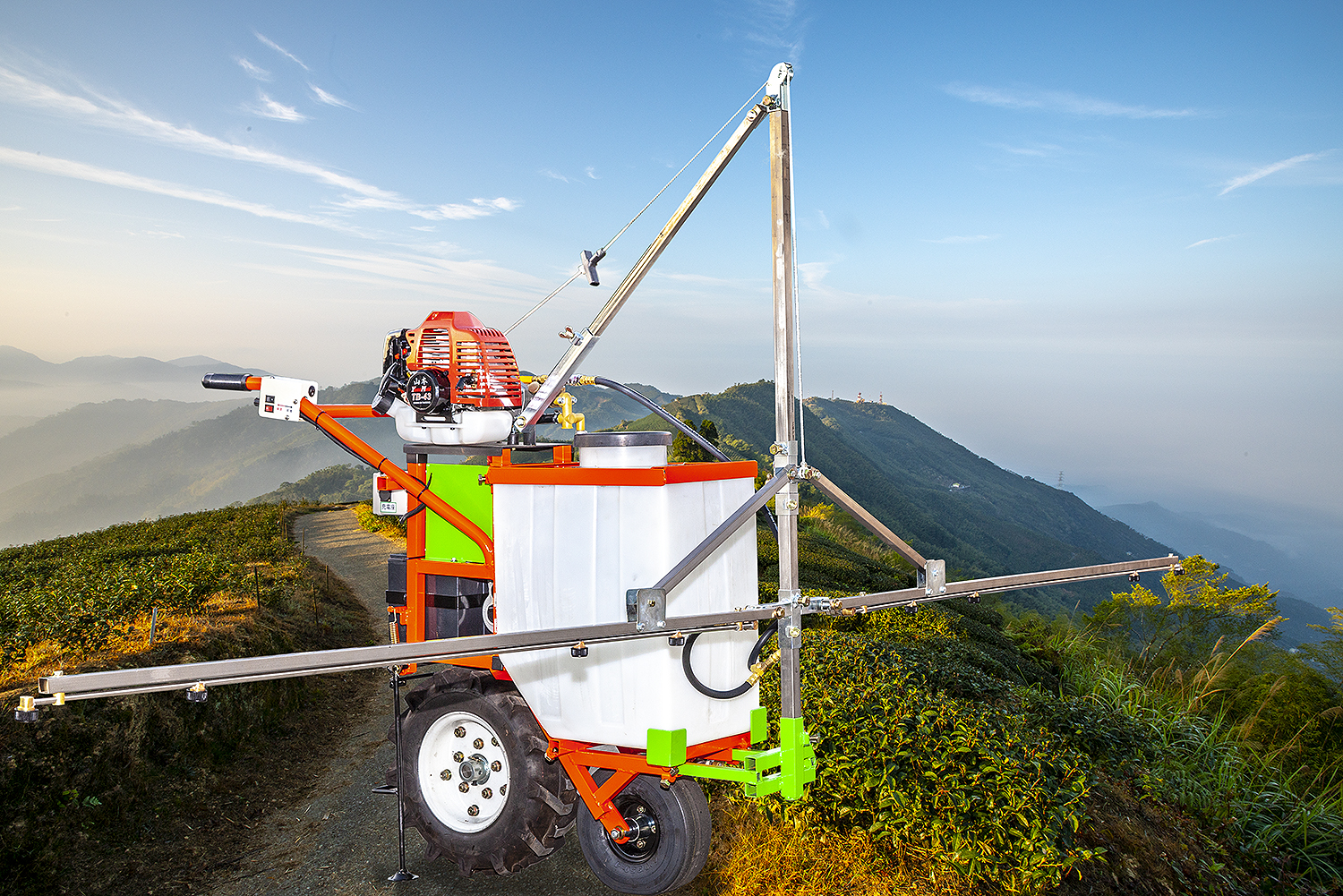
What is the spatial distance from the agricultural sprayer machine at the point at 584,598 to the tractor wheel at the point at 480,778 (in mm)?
13

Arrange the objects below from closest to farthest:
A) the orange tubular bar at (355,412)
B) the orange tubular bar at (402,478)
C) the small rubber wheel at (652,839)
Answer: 1. the small rubber wheel at (652,839)
2. the orange tubular bar at (402,478)
3. the orange tubular bar at (355,412)

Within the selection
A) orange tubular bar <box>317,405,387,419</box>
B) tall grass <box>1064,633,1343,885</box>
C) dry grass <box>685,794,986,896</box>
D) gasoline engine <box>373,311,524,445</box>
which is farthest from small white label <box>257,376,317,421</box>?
tall grass <box>1064,633,1343,885</box>

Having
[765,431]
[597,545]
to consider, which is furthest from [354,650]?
[765,431]

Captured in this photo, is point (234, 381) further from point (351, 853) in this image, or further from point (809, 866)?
point (809, 866)

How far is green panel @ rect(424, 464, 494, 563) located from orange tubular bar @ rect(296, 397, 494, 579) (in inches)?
2.4

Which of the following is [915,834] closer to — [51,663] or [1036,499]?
[51,663]

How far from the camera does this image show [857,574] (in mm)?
13094

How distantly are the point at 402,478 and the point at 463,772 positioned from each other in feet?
6.06

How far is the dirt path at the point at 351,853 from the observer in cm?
497

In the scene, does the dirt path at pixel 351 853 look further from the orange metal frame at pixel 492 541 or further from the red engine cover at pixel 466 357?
the red engine cover at pixel 466 357

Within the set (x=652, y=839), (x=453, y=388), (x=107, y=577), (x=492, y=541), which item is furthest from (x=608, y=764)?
(x=107, y=577)

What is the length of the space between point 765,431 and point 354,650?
39.7 meters

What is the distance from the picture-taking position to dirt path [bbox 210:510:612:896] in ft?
16.3

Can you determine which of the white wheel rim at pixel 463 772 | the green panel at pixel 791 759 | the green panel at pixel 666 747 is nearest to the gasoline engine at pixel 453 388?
the white wheel rim at pixel 463 772
